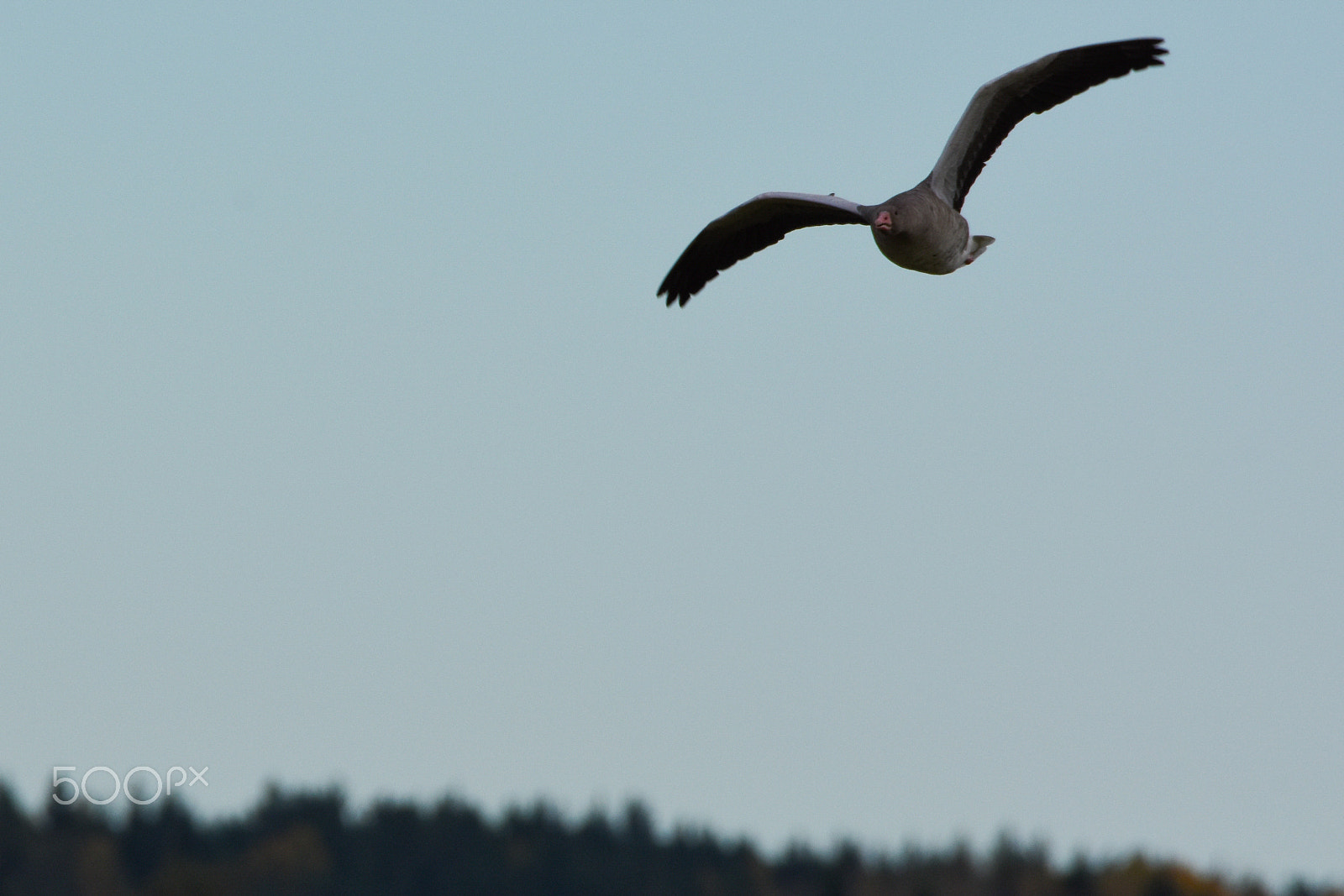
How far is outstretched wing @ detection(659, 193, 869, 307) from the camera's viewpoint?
1892cm

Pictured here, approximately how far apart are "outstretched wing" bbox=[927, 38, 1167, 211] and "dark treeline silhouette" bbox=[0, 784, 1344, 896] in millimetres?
88971

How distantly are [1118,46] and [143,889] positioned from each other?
305 ft

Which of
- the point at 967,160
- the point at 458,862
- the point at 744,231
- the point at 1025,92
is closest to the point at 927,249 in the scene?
the point at 967,160

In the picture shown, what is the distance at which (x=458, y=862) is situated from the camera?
4262 inches

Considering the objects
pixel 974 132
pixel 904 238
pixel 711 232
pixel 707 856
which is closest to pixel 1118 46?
pixel 974 132

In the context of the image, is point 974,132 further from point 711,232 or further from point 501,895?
point 501,895

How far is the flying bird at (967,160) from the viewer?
17.2 metres

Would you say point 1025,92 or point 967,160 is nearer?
point 1025,92

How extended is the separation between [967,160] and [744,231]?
2880 millimetres

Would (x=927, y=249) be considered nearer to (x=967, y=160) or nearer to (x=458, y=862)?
(x=967, y=160)

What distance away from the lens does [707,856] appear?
378 ft

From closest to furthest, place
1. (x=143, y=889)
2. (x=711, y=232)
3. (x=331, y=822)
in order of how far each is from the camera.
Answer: (x=711, y=232)
(x=143, y=889)
(x=331, y=822)

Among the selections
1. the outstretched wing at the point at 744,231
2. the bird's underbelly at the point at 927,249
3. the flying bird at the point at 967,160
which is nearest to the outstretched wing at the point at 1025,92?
the flying bird at the point at 967,160

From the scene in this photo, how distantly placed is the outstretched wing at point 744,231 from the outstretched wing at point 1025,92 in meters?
1.06
